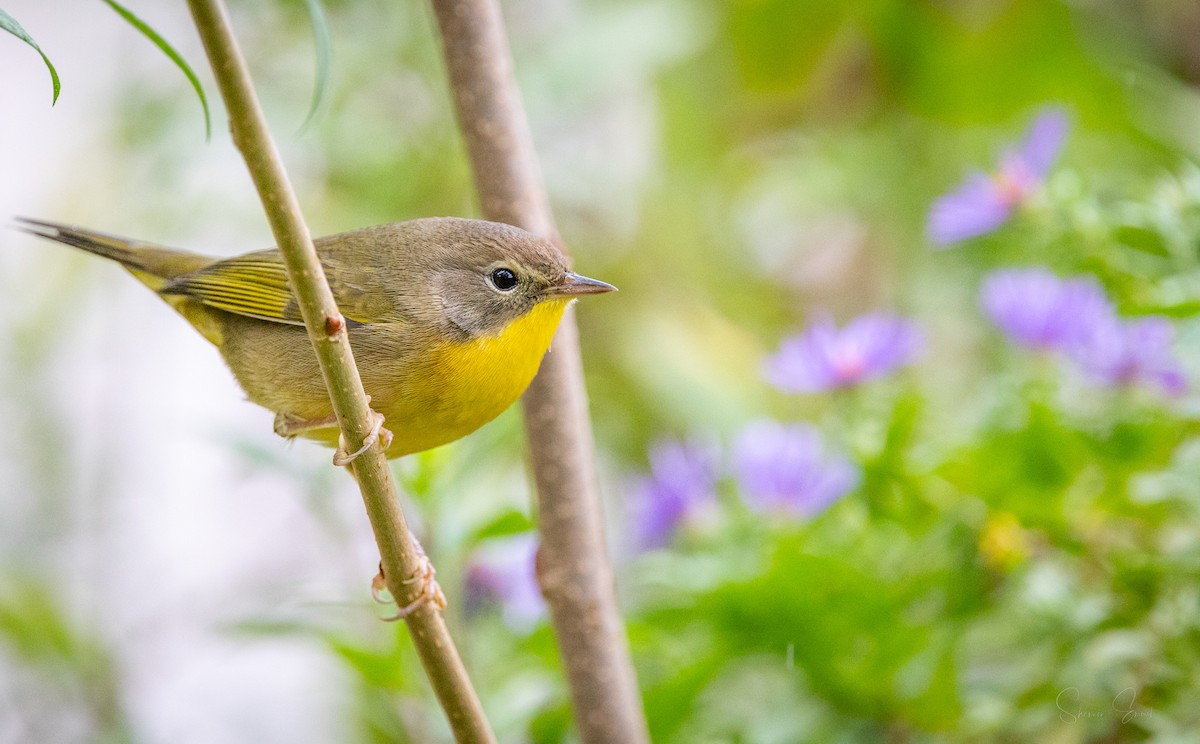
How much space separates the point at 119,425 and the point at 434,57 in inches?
67.2

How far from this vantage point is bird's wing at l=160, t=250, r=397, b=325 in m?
2.02

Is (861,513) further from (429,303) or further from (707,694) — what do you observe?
(429,303)

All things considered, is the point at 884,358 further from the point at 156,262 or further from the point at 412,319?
the point at 156,262

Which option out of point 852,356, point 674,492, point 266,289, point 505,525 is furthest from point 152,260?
point 852,356

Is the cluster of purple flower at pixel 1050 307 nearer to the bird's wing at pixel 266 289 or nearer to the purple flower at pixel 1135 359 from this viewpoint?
the purple flower at pixel 1135 359

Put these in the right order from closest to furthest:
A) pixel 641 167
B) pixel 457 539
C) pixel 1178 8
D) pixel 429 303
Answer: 1. pixel 429 303
2. pixel 457 539
3. pixel 1178 8
4. pixel 641 167

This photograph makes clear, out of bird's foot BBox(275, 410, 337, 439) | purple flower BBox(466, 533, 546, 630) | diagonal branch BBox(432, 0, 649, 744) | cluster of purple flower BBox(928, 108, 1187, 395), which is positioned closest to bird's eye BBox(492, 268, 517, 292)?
diagonal branch BBox(432, 0, 649, 744)

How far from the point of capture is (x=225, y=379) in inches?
209

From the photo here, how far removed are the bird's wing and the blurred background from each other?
0.30 metres

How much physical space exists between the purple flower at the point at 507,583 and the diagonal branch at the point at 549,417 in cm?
43

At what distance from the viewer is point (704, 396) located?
360 cm

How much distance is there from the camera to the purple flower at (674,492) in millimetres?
2422

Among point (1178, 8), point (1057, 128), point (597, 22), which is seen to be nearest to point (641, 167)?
point (597, 22)

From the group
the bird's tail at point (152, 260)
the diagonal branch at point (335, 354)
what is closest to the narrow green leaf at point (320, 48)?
the diagonal branch at point (335, 354)
